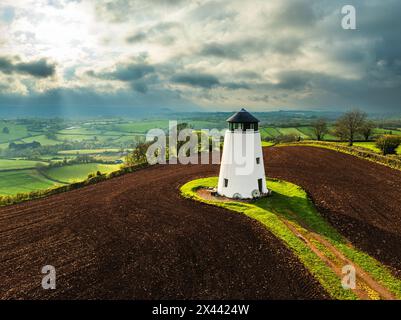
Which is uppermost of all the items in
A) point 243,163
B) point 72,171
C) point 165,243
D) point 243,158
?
point 243,158

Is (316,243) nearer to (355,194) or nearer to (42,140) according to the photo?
(355,194)

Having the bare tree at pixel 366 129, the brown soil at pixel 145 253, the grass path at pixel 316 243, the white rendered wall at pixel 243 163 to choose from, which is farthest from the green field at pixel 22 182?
the bare tree at pixel 366 129

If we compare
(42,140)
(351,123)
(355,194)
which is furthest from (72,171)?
(42,140)

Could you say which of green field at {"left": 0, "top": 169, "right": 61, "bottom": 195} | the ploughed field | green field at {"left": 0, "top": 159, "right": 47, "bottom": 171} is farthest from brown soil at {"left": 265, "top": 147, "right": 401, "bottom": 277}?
green field at {"left": 0, "top": 159, "right": 47, "bottom": 171}

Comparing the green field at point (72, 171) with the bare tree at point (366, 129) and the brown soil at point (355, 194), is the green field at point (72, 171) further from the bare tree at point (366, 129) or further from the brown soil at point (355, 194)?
the bare tree at point (366, 129)

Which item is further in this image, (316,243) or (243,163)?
(243,163)
